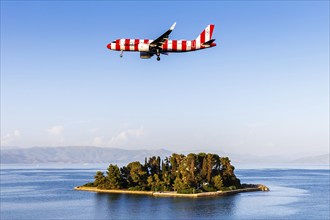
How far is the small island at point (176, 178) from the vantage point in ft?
534

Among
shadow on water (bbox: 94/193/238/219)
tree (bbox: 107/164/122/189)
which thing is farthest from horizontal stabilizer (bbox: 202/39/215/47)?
tree (bbox: 107/164/122/189)

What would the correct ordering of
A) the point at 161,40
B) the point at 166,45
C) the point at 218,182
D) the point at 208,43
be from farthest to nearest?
the point at 218,182, the point at 208,43, the point at 166,45, the point at 161,40

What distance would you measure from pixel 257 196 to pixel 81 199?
236 ft

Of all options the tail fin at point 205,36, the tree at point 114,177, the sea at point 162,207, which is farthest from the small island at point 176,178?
the tail fin at point 205,36

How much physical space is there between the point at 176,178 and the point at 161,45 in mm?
137155

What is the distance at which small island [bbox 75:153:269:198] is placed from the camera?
6407 inches

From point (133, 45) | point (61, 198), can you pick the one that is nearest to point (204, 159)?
point (61, 198)

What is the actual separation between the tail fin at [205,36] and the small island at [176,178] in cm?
13051

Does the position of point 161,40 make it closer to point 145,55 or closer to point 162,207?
point 145,55

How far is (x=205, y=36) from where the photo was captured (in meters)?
32.2

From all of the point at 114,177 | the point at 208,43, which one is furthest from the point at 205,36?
the point at 114,177

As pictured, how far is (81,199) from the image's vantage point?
166250mm

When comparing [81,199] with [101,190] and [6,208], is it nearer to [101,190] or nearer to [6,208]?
[101,190]

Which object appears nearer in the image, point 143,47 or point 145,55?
point 145,55
